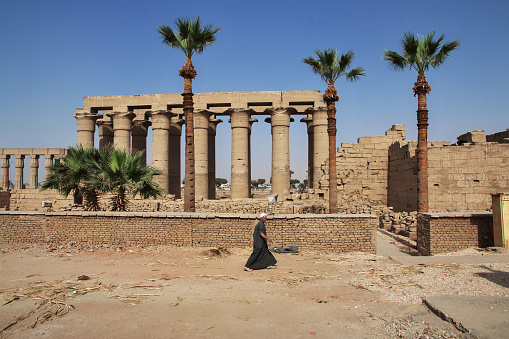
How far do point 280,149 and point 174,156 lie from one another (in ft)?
30.0

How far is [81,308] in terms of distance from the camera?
5707mm

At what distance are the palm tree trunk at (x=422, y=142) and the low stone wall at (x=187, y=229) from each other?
397 centimetres

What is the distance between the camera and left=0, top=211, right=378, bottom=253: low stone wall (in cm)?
1022

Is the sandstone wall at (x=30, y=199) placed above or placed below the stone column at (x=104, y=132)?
below

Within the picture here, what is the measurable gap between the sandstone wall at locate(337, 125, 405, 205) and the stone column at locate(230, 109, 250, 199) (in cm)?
578

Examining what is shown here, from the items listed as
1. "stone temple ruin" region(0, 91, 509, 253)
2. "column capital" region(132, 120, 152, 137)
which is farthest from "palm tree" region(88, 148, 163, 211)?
"column capital" region(132, 120, 152, 137)

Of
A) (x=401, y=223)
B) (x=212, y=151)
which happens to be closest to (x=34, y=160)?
(x=212, y=151)

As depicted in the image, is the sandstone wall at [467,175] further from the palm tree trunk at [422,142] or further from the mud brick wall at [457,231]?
the mud brick wall at [457,231]

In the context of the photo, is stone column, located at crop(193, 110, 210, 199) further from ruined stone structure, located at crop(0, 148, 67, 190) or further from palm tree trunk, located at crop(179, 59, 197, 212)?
ruined stone structure, located at crop(0, 148, 67, 190)

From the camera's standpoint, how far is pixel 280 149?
2219 centimetres

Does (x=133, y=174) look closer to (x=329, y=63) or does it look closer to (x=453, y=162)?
(x=329, y=63)

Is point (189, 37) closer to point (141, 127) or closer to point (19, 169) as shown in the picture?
point (141, 127)

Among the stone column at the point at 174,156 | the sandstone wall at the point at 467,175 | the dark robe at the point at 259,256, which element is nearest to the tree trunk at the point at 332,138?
the sandstone wall at the point at 467,175

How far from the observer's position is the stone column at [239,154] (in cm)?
2241
